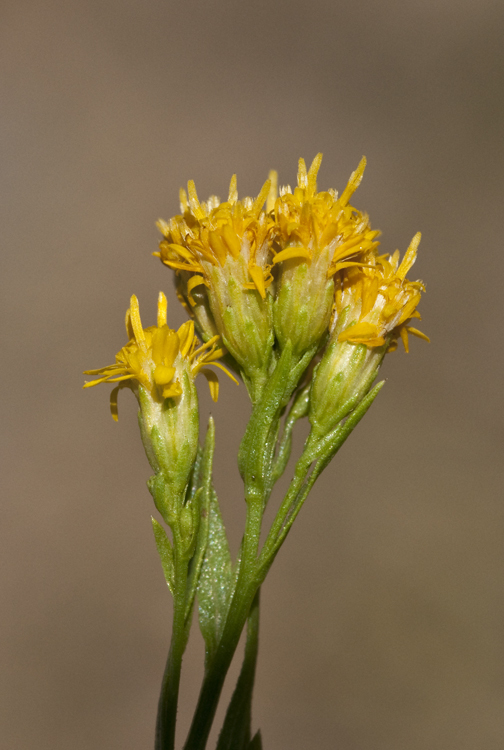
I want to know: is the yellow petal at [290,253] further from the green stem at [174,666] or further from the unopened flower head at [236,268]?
the green stem at [174,666]

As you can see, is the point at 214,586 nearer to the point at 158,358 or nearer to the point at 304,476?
the point at 304,476

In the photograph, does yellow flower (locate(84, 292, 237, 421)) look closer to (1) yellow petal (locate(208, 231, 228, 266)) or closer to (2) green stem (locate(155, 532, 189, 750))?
(1) yellow petal (locate(208, 231, 228, 266))

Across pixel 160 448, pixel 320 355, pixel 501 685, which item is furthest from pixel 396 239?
pixel 160 448

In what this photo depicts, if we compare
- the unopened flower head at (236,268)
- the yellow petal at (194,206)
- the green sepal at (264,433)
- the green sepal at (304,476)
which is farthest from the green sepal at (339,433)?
the yellow petal at (194,206)

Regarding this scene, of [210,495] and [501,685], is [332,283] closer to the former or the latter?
[210,495]

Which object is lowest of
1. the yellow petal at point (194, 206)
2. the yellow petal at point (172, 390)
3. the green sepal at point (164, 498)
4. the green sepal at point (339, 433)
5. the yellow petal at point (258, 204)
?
the green sepal at point (164, 498)

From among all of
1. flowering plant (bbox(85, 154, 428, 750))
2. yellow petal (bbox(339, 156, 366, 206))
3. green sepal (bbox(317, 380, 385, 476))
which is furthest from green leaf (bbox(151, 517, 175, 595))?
yellow petal (bbox(339, 156, 366, 206))
